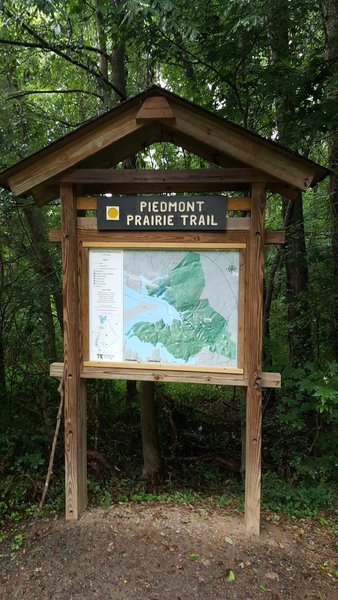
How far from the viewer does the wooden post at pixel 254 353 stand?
116 inches

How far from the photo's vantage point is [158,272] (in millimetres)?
3119

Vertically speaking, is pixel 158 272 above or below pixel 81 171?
below

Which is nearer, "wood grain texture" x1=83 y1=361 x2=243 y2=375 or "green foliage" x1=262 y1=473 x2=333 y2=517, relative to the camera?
"wood grain texture" x1=83 y1=361 x2=243 y2=375

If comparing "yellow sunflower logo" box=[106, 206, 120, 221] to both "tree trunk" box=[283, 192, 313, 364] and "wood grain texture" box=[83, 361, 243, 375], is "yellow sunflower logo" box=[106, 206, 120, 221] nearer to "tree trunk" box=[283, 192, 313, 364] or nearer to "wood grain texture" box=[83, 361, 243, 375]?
"wood grain texture" box=[83, 361, 243, 375]

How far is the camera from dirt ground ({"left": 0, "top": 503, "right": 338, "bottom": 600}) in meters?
2.54

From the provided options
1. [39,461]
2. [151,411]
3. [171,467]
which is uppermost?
[151,411]

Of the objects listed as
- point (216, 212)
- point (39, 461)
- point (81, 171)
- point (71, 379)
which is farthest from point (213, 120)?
point (39, 461)

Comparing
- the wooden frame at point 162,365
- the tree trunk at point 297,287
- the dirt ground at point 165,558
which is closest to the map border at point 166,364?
the wooden frame at point 162,365

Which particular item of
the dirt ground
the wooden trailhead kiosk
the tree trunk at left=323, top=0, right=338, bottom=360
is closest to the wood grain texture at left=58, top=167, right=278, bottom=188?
the wooden trailhead kiosk

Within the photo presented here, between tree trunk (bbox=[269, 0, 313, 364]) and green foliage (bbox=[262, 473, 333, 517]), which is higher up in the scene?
tree trunk (bbox=[269, 0, 313, 364])

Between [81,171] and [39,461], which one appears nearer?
[81,171]

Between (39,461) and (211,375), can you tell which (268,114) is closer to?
(211,375)

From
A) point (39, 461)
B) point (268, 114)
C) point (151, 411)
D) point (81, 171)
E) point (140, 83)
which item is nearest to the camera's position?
point (81, 171)

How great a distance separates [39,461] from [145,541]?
4.93ft
